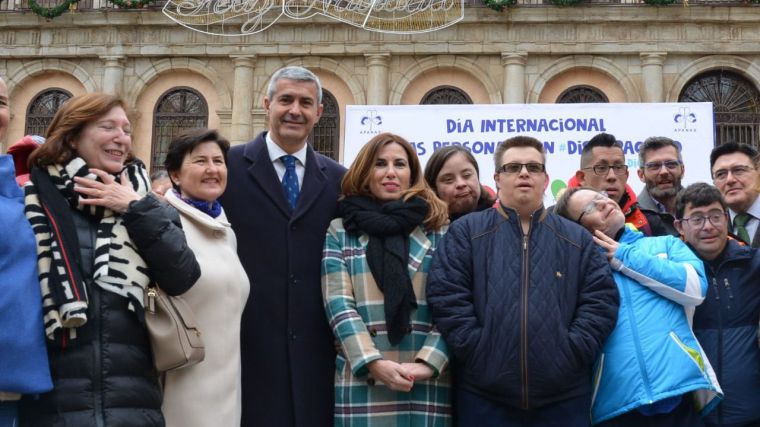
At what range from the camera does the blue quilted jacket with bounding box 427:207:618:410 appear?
10.9 ft

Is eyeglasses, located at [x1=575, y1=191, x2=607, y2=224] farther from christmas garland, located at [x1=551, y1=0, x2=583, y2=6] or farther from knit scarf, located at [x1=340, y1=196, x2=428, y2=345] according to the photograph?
christmas garland, located at [x1=551, y1=0, x2=583, y2=6]

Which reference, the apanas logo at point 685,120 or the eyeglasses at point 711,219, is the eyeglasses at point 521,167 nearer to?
the eyeglasses at point 711,219

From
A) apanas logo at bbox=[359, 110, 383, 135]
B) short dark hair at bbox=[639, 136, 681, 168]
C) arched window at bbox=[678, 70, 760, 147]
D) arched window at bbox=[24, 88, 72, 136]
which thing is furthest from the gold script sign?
short dark hair at bbox=[639, 136, 681, 168]

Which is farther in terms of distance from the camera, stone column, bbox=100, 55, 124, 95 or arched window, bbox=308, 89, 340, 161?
stone column, bbox=100, 55, 124, 95

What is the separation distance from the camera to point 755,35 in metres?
17.2

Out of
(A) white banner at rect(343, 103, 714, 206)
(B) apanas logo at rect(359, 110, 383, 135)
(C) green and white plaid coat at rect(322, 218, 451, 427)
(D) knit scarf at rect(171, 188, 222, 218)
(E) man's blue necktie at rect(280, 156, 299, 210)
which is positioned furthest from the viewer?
(B) apanas logo at rect(359, 110, 383, 135)

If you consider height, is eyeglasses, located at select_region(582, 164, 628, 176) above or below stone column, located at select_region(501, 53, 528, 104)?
below

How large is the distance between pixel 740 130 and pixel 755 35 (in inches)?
96.1

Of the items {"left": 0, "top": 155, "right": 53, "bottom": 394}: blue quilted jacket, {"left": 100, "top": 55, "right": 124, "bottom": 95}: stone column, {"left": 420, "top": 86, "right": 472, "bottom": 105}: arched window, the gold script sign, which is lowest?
{"left": 0, "top": 155, "right": 53, "bottom": 394}: blue quilted jacket

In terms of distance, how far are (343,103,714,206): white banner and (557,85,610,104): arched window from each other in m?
9.32

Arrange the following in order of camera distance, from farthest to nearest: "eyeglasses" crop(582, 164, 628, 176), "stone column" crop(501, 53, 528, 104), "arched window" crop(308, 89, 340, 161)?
"arched window" crop(308, 89, 340, 161)
"stone column" crop(501, 53, 528, 104)
"eyeglasses" crop(582, 164, 628, 176)

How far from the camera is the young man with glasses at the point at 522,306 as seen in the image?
3.33m

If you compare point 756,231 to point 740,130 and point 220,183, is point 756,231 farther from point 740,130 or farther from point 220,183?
point 740,130

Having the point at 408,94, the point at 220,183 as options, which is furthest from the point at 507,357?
the point at 408,94
